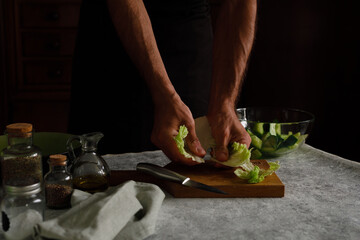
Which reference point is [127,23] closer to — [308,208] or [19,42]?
[308,208]

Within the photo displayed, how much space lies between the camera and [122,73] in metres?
1.69

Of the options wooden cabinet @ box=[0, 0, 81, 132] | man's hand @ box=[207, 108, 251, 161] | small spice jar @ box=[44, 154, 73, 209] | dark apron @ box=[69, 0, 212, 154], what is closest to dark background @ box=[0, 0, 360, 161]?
wooden cabinet @ box=[0, 0, 81, 132]

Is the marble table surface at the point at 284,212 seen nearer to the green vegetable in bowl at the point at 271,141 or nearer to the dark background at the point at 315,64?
the green vegetable in bowl at the point at 271,141

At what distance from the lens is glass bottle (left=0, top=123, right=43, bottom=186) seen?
0.92m

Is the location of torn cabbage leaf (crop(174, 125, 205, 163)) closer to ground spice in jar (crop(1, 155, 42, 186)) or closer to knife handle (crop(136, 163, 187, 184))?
knife handle (crop(136, 163, 187, 184))

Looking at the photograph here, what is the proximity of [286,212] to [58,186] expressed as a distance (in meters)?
0.50

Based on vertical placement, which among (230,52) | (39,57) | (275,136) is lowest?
(39,57)

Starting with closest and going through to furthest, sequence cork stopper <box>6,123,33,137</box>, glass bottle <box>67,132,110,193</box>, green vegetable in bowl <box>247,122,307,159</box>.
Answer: cork stopper <box>6,123,33,137</box> → glass bottle <box>67,132,110,193</box> → green vegetable in bowl <box>247,122,307,159</box>

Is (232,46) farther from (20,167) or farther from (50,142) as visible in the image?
(20,167)

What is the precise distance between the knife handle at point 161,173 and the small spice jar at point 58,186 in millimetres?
219

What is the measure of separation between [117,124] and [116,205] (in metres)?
0.85

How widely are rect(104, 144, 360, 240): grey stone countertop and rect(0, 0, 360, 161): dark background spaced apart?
4.05ft

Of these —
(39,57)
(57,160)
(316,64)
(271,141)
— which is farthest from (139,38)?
(39,57)

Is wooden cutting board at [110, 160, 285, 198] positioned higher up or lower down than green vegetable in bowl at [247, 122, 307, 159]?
lower down
